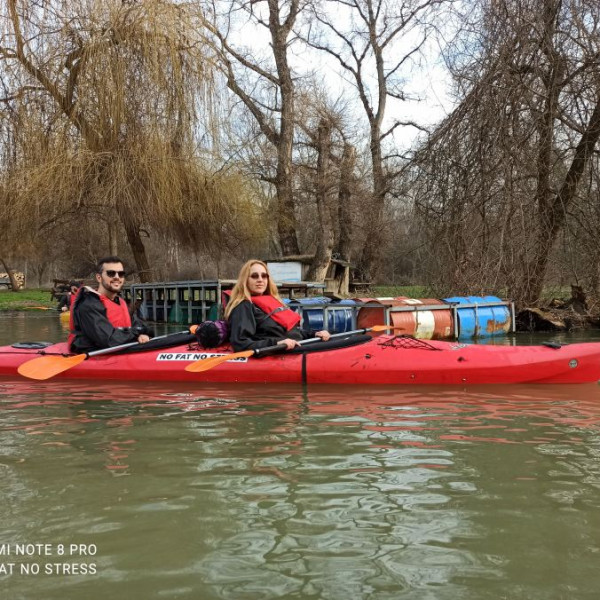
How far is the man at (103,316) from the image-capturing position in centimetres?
596

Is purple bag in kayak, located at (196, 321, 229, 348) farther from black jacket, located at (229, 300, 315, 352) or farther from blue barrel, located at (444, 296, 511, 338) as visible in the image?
blue barrel, located at (444, 296, 511, 338)

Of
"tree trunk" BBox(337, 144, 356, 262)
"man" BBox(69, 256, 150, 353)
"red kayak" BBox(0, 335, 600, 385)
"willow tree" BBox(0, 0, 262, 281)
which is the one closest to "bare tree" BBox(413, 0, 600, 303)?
"red kayak" BBox(0, 335, 600, 385)

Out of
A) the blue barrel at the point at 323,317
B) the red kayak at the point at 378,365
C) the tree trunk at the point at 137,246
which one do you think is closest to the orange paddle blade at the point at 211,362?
the red kayak at the point at 378,365

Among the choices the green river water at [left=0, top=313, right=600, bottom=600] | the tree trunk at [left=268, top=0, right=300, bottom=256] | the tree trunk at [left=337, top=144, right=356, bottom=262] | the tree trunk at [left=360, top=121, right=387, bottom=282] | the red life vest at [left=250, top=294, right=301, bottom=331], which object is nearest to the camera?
the green river water at [left=0, top=313, right=600, bottom=600]

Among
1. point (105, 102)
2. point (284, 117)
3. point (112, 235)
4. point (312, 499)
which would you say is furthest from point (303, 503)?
point (284, 117)

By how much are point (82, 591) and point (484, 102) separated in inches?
325

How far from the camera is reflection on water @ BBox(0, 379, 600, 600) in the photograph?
2.19 metres

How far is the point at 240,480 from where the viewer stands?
315 centimetres

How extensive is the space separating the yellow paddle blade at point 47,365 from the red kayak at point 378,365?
0.15m

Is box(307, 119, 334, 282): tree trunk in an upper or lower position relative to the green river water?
upper

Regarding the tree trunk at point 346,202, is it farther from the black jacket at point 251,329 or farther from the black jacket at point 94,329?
the black jacket at point 251,329

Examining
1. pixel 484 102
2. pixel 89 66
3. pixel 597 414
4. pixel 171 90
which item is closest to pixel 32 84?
pixel 89 66

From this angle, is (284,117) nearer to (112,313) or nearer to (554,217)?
(554,217)

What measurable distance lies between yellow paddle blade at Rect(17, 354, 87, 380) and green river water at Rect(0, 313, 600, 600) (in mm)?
1031
